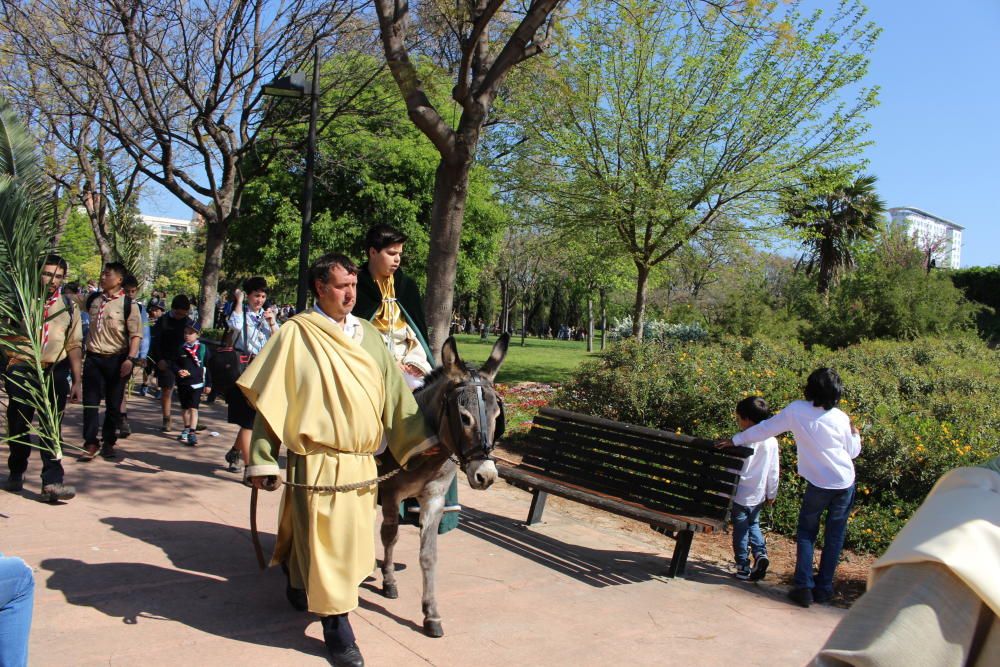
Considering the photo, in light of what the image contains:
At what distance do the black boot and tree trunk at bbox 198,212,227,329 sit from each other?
15.1 metres

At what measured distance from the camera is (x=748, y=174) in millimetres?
15531

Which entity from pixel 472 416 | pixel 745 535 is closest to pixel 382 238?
pixel 472 416

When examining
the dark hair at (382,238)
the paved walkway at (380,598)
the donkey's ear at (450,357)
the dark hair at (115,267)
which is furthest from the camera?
the dark hair at (115,267)

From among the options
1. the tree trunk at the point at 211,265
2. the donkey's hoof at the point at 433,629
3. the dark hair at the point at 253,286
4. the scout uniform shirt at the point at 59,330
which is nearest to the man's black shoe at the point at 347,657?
the donkey's hoof at the point at 433,629

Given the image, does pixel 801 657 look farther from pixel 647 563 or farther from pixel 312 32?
pixel 312 32

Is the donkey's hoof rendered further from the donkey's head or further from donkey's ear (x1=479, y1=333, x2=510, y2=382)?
donkey's ear (x1=479, y1=333, x2=510, y2=382)

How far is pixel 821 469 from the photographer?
18.2 feet

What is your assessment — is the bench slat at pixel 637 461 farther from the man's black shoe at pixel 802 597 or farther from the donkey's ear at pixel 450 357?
the donkey's ear at pixel 450 357

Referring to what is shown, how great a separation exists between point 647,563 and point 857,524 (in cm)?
217

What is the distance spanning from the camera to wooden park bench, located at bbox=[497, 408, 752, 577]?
602 cm

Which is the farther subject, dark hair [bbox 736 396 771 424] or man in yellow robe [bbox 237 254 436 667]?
dark hair [bbox 736 396 771 424]

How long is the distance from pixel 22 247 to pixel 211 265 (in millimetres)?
13249

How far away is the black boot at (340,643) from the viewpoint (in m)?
3.85

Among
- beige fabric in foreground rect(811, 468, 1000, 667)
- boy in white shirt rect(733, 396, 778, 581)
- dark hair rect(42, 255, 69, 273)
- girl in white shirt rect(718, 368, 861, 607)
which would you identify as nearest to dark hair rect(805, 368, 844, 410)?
girl in white shirt rect(718, 368, 861, 607)
